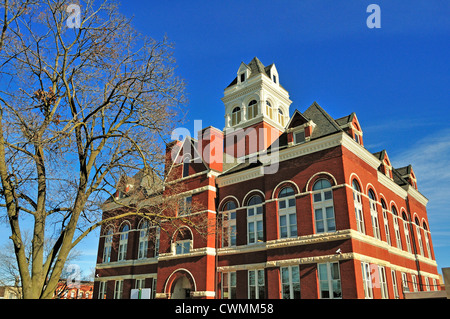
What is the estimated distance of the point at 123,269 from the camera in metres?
34.8

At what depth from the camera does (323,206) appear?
2238cm

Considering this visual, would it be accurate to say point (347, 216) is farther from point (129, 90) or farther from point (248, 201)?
point (129, 90)

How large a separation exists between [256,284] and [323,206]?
24.0 ft

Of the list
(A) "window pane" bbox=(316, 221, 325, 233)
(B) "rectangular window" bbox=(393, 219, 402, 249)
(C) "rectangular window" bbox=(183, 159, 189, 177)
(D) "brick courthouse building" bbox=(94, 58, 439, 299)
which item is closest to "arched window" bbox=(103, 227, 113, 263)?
(D) "brick courthouse building" bbox=(94, 58, 439, 299)

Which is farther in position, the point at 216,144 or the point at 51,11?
the point at 216,144

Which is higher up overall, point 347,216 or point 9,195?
point 347,216

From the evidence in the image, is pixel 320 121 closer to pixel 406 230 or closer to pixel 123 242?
pixel 406 230

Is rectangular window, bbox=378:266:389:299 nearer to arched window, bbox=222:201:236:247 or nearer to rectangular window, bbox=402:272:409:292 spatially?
rectangular window, bbox=402:272:409:292

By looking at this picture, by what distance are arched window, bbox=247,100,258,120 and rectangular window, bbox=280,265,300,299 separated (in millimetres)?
17576

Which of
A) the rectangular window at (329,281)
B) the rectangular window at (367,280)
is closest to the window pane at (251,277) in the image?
the rectangular window at (329,281)

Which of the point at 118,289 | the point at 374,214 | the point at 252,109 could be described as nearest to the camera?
the point at 374,214

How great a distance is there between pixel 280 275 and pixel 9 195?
1718cm

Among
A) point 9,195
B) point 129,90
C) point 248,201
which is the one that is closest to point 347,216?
point 248,201

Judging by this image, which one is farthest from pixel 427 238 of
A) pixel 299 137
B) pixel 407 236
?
pixel 299 137
